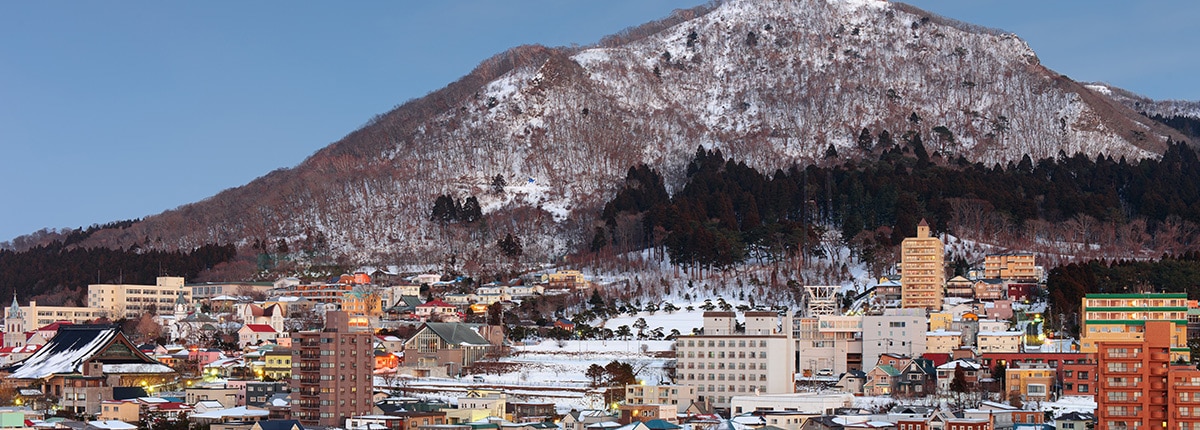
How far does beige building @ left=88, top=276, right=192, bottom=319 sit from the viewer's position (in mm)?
95312

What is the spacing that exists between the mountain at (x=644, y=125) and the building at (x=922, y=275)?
98.3 feet

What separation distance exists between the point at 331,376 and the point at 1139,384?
28119mm

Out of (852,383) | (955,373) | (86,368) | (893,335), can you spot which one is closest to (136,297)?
(86,368)

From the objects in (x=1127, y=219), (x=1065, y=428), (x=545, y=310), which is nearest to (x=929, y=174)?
(x=1127, y=219)

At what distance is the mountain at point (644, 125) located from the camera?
4508 inches

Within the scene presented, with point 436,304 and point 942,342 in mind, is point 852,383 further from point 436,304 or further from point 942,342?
point 436,304

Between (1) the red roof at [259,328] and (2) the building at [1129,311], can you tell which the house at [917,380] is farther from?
(1) the red roof at [259,328]

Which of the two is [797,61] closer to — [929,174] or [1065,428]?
[929,174]

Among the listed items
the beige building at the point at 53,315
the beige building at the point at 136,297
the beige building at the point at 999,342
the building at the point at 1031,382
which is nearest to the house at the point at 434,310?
the beige building at the point at 136,297

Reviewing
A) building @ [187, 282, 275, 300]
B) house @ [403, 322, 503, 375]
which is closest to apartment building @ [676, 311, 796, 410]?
house @ [403, 322, 503, 375]

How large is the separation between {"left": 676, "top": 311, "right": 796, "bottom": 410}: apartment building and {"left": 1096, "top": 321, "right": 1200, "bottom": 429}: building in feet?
61.7

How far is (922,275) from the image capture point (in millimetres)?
79062

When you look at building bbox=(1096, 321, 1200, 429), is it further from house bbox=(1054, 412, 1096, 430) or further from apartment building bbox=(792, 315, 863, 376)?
apartment building bbox=(792, 315, 863, 376)

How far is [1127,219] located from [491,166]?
4727 cm
